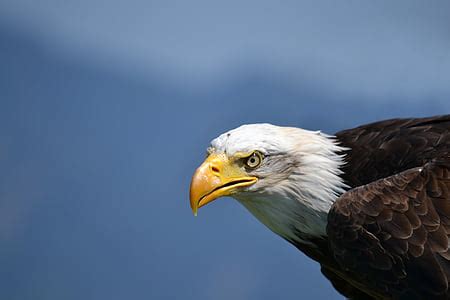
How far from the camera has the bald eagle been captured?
393 centimetres

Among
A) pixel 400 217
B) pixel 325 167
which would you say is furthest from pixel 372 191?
pixel 325 167

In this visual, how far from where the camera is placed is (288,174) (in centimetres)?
451

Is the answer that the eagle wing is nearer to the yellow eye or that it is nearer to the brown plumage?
the brown plumage

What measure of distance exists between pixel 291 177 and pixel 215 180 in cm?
37

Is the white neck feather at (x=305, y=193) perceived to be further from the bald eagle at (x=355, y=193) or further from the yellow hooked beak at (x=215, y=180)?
the yellow hooked beak at (x=215, y=180)

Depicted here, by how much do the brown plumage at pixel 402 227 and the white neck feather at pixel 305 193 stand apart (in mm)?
203

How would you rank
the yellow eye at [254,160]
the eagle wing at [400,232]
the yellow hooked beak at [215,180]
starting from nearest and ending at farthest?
the eagle wing at [400,232]
the yellow hooked beak at [215,180]
the yellow eye at [254,160]

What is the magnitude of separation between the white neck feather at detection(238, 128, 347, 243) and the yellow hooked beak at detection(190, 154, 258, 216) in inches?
5.7

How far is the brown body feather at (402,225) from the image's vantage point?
12.8ft

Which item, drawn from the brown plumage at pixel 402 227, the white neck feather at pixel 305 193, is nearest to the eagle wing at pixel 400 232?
the brown plumage at pixel 402 227

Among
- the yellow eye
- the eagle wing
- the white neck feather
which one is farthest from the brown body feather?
the yellow eye

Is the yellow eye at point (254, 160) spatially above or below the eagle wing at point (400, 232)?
above

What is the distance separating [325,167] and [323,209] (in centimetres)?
18

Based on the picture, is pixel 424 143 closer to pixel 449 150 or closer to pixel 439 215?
pixel 449 150
